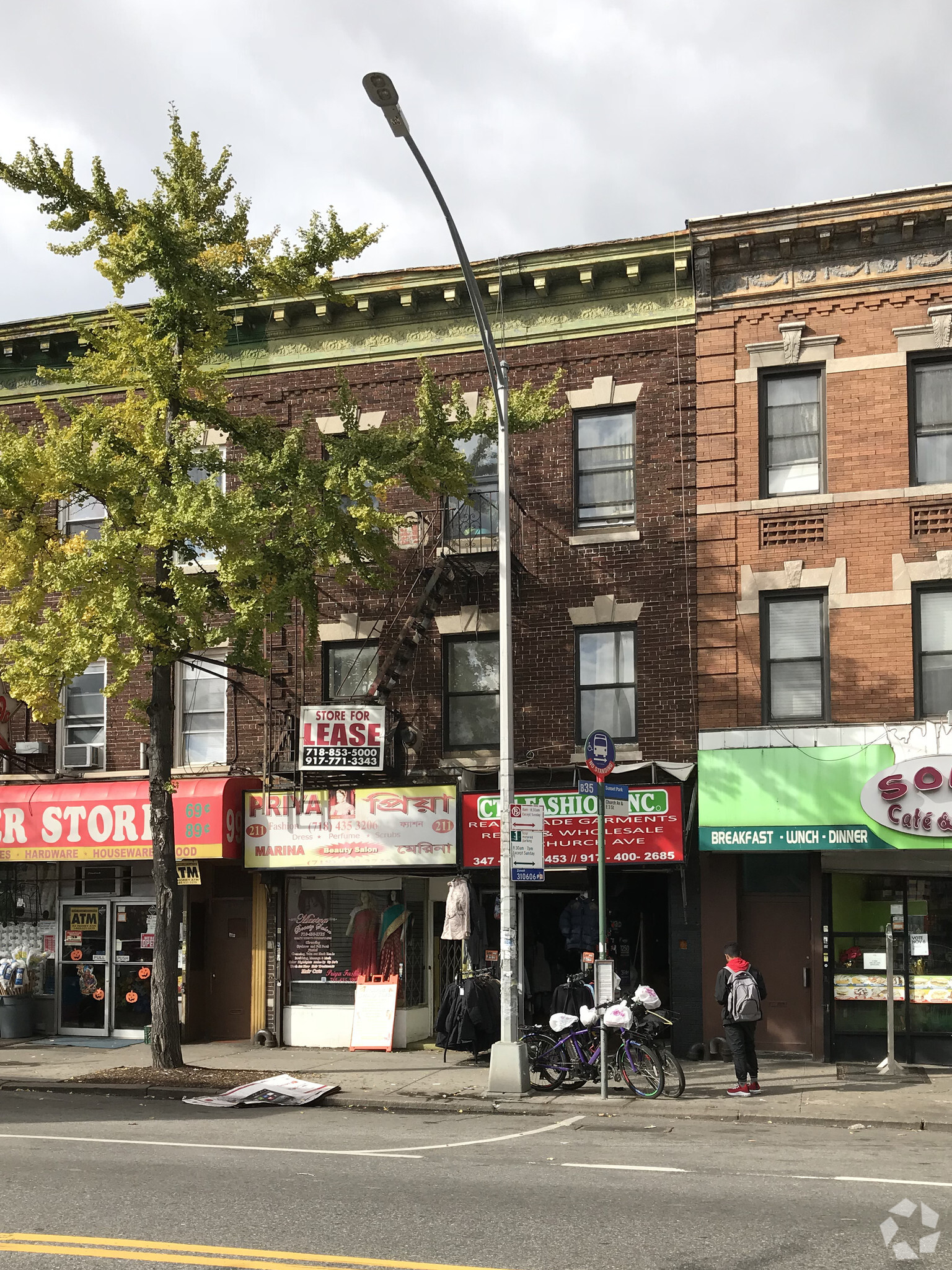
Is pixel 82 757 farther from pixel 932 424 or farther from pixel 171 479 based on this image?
pixel 932 424

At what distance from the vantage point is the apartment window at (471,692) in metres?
20.0

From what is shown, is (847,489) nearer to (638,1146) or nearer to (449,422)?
(449,422)

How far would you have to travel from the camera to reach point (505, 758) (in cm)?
1565

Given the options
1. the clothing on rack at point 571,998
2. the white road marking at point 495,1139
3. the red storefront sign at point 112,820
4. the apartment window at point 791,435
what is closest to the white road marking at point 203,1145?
the white road marking at point 495,1139

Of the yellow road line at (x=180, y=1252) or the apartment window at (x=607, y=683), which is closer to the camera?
the yellow road line at (x=180, y=1252)

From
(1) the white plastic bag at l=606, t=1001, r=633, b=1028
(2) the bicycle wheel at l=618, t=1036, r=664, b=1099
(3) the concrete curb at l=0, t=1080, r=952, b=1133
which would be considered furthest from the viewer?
(2) the bicycle wheel at l=618, t=1036, r=664, b=1099

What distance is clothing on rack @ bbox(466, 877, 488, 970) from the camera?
1847 centimetres

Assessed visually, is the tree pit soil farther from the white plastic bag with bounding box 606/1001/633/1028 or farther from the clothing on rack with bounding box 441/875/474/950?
the white plastic bag with bounding box 606/1001/633/1028

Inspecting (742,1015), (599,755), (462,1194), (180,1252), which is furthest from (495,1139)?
(180,1252)

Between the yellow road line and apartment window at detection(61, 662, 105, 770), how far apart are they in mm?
14335

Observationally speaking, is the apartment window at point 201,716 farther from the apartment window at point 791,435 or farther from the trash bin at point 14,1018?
the apartment window at point 791,435

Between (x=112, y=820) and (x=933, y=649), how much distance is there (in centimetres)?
1204

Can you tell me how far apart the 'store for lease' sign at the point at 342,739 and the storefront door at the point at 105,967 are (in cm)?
442

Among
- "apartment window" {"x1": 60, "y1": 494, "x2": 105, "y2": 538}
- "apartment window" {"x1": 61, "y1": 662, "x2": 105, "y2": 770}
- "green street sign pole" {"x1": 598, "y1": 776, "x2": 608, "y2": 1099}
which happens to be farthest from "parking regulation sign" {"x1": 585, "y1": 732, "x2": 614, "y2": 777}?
"apartment window" {"x1": 60, "y1": 494, "x2": 105, "y2": 538}
